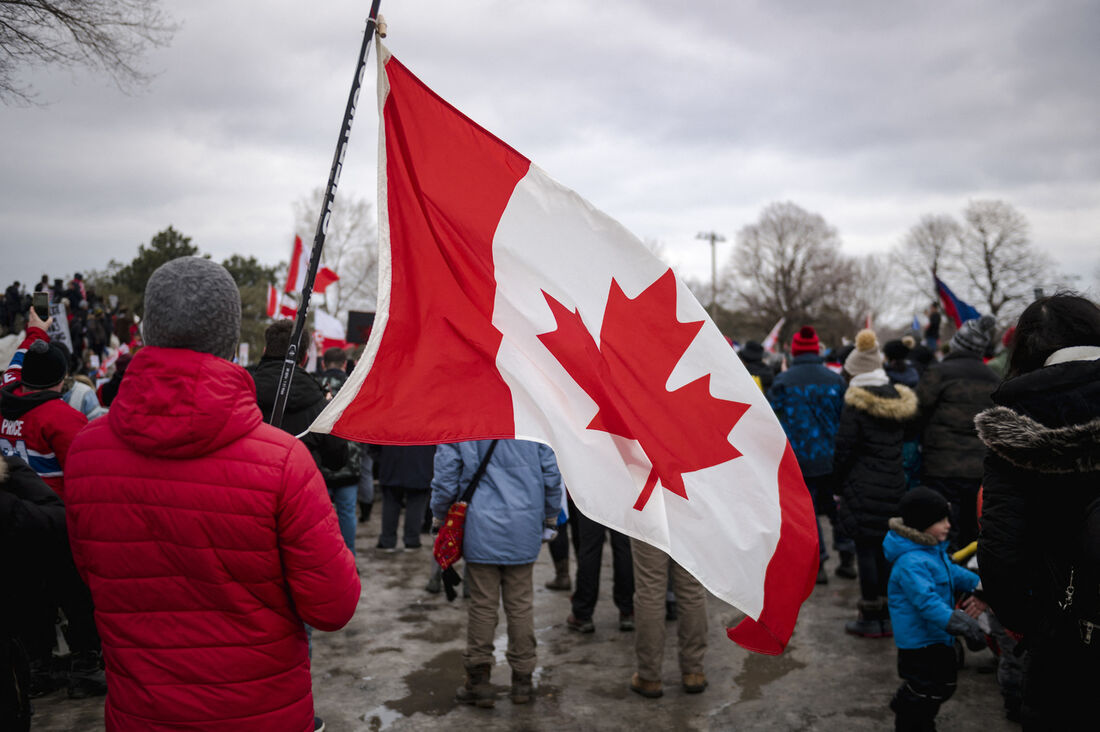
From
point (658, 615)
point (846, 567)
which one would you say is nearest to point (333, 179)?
point (658, 615)

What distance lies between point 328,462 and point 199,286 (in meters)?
2.79

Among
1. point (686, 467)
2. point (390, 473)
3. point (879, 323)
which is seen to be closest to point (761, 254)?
point (879, 323)

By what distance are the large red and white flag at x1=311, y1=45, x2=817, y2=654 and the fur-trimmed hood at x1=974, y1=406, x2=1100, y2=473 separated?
799 mm

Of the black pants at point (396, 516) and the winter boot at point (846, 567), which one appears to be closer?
the winter boot at point (846, 567)

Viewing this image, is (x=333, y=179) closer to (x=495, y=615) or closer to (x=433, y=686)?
(x=495, y=615)

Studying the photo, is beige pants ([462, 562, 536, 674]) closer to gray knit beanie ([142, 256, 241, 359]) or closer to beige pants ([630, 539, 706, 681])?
beige pants ([630, 539, 706, 681])

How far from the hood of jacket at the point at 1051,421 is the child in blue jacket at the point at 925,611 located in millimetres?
1844

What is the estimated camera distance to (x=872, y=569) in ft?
20.0

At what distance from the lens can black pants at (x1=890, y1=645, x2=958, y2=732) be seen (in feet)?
Answer: 12.8

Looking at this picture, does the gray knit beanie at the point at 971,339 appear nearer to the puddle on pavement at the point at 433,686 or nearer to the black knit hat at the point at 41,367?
the puddle on pavement at the point at 433,686

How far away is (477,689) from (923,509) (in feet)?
9.24

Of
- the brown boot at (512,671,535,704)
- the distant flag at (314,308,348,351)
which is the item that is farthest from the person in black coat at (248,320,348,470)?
the distant flag at (314,308,348,351)

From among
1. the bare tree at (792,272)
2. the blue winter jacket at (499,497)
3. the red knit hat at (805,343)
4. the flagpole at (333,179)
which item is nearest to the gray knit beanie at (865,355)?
the red knit hat at (805,343)

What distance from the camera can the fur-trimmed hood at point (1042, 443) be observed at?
7.39 feet
